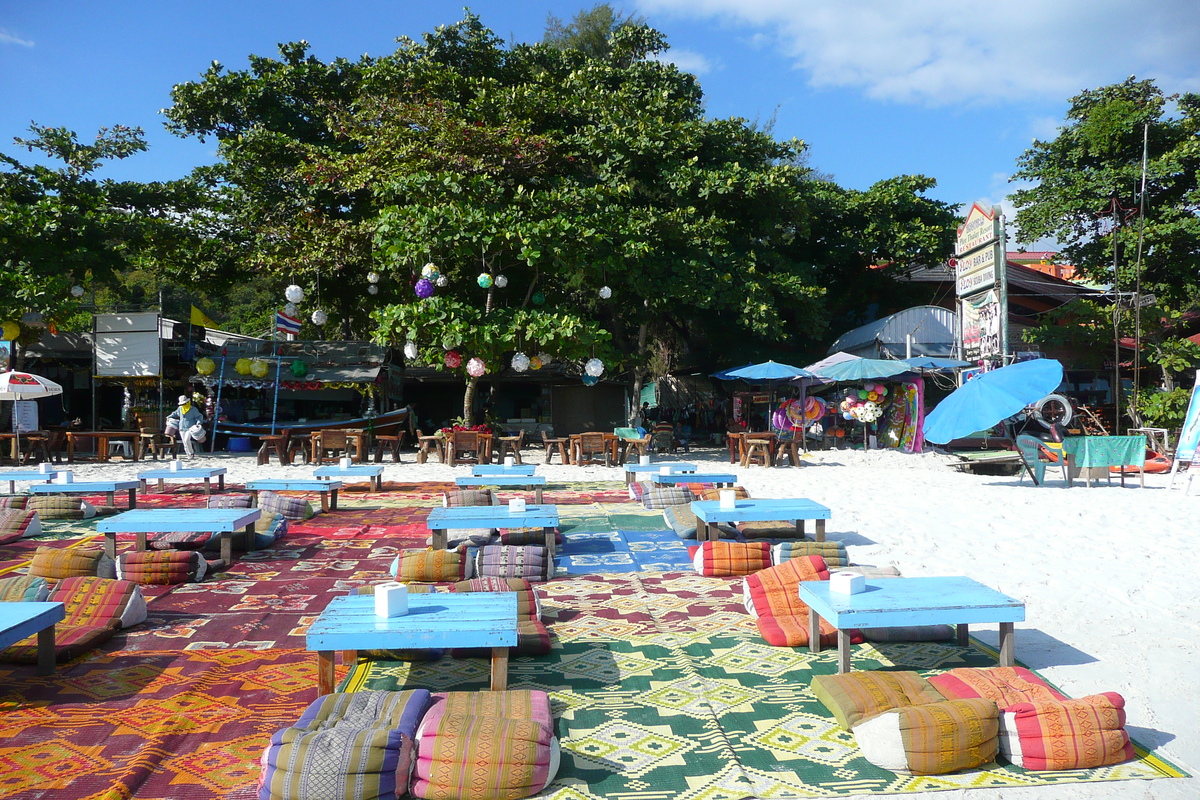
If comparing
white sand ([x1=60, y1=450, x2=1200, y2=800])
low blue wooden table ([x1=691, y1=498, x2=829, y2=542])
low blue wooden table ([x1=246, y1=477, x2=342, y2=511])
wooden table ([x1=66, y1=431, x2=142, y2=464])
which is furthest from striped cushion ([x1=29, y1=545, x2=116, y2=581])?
wooden table ([x1=66, y1=431, x2=142, y2=464])

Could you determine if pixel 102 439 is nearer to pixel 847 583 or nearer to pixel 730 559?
pixel 730 559

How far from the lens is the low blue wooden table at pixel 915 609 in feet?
13.4

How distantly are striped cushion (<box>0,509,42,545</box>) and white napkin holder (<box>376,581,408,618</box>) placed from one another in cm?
629

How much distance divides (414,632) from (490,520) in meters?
3.25

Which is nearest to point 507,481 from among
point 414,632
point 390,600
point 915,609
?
point 390,600

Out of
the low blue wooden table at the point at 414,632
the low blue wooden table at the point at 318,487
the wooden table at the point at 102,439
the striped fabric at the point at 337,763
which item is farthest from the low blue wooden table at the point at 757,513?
the wooden table at the point at 102,439

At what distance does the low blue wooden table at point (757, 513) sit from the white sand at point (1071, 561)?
19.1 inches

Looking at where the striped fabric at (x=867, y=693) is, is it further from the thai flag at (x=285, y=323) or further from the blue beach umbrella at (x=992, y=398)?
the thai flag at (x=285, y=323)

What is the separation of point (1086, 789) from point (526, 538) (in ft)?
17.9

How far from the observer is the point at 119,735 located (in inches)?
139

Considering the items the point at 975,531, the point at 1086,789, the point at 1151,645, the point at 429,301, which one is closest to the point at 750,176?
the point at 429,301

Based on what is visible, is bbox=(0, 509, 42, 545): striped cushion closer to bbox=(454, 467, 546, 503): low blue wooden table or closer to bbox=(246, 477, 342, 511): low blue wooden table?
bbox=(246, 477, 342, 511): low blue wooden table

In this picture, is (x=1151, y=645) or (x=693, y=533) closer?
(x=1151, y=645)

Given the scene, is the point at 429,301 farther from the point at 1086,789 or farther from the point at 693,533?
the point at 1086,789
